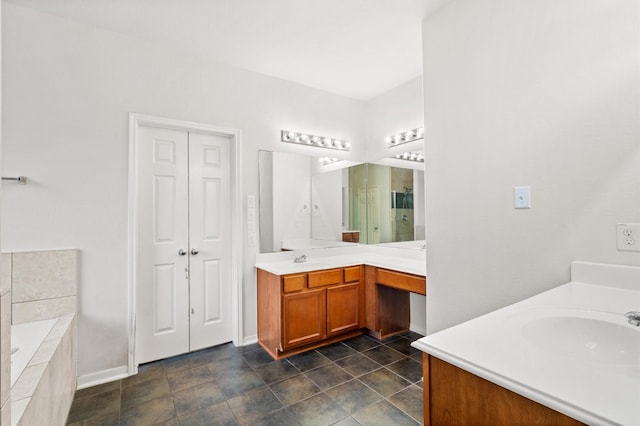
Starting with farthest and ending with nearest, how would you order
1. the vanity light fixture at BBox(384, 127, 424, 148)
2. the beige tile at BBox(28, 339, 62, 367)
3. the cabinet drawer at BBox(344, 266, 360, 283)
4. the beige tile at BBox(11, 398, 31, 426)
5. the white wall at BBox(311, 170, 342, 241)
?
1. the white wall at BBox(311, 170, 342, 241)
2. the vanity light fixture at BBox(384, 127, 424, 148)
3. the cabinet drawer at BBox(344, 266, 360, 283)
4. the beige tile at BBox(28, 339, 62, 367)
5. the beige tile at BBox(11, 398, 31, 426)

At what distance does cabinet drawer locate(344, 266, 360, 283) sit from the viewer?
10.3 ft

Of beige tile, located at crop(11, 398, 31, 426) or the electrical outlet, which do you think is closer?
beige tile, located at crop(11, 398, 31, 426)

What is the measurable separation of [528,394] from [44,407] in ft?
6.59

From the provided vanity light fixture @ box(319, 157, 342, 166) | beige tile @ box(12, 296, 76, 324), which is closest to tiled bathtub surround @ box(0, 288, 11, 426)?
beige tile @ box(12, 296, 76, 324)

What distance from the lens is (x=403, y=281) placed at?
281 cm

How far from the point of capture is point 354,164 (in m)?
3.89

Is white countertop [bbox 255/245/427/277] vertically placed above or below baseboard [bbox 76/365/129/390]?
above

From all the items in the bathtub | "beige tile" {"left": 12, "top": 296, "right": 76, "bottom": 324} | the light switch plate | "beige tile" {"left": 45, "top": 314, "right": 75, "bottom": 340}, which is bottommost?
the bathtub

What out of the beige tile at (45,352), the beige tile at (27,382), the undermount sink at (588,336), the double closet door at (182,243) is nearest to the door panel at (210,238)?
the double closet door at (182,243)

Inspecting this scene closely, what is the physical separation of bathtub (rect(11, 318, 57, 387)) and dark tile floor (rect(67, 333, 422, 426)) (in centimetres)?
57

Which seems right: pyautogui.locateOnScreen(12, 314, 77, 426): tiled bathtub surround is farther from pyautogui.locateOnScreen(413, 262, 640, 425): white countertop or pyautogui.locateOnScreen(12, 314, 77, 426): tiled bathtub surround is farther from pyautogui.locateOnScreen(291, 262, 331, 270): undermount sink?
pyautogui.locateOnScreen(291, 262, 331, 270): undermount sink

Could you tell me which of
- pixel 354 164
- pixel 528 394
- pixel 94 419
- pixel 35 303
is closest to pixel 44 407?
pixel 94 419

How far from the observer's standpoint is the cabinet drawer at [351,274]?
3140mm

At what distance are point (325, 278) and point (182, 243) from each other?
1364 mm
